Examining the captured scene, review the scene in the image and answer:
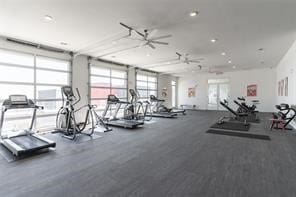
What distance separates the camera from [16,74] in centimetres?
586

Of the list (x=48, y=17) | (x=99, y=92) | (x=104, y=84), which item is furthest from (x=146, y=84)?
(x=48, y=17)

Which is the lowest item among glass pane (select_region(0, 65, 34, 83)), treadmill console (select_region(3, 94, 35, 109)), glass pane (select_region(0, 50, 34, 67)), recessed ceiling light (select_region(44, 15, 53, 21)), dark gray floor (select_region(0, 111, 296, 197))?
dark gray floor (select_region(0, 111, 296, 197))

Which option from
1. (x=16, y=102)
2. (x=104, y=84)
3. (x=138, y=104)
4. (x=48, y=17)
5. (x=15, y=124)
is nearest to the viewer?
(x=48, y=17)

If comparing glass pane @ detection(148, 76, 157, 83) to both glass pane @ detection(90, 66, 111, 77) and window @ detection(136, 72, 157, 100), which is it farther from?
glass pane @ detection(90, 66, 111, 77)

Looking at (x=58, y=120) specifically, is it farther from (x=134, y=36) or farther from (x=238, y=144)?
(x=238, y=144)

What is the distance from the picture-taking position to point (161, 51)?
741 cm

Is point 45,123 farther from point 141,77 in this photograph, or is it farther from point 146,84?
point 146,84

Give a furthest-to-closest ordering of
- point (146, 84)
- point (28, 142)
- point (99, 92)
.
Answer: point (146, 84) < point (99, 92) < point (28, 142)

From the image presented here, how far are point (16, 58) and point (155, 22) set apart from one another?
5.04m

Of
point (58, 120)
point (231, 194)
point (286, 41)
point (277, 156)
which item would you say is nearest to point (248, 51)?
point (286, 41)

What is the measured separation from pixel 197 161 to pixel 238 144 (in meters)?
1.83

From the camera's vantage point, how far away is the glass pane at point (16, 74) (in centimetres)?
557

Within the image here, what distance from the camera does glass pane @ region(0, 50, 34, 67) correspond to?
18.2 ft

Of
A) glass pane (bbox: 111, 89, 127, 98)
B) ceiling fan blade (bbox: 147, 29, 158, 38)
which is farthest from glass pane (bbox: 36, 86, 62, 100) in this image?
ceiling fan blade (bbox: 147, 29, 158, 38)
